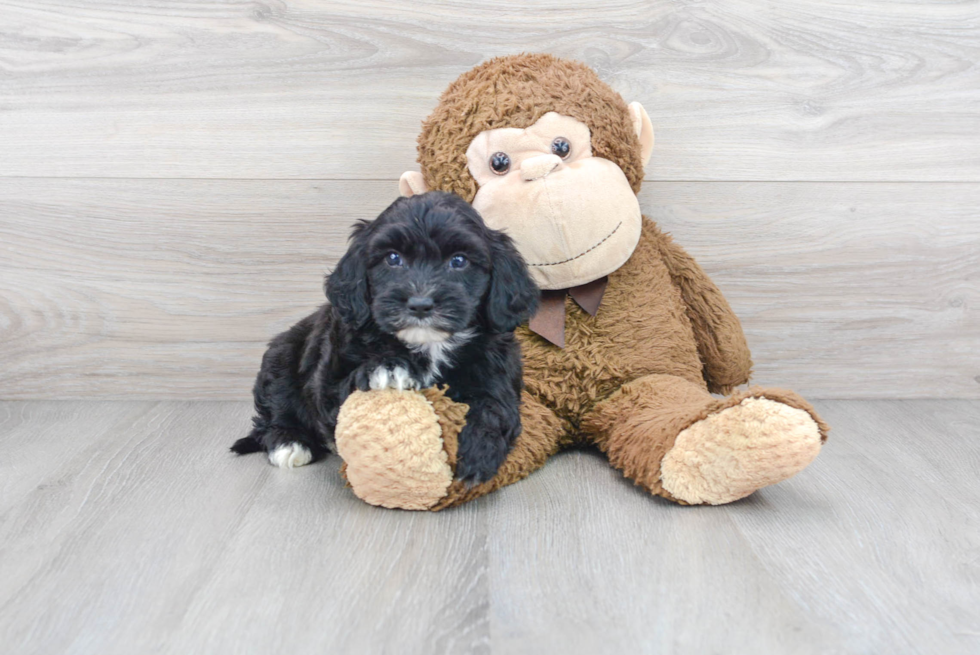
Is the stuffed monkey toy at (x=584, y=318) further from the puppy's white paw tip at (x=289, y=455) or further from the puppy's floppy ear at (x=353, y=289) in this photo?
the puppy's white paw tip at (x=289, y=455)

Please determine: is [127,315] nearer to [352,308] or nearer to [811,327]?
[352,308]

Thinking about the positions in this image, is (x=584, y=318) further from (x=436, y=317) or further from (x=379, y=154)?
(x=379, y=154)

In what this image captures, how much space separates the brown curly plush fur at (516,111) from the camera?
173cm

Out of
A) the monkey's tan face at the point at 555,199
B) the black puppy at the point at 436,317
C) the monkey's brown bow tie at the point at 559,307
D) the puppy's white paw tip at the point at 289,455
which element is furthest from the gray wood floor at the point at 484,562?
the monkey's tan face at the point at 555,199

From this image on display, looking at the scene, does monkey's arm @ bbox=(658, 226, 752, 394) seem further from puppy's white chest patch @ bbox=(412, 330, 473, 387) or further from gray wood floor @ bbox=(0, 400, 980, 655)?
puppy's white chest patch @ bbox=(412, 330, 473, 387)

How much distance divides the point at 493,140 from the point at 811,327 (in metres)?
1.16

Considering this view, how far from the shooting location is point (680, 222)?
7.25ft

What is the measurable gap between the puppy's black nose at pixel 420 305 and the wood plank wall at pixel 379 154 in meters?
0.93

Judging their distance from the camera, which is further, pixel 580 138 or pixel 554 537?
pixel 580 138

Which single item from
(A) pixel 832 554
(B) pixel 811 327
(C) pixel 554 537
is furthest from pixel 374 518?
(B) pixel 811 327

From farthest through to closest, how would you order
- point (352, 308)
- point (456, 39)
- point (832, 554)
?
point (456, 39) → point (352, 308) → point (832, 554)

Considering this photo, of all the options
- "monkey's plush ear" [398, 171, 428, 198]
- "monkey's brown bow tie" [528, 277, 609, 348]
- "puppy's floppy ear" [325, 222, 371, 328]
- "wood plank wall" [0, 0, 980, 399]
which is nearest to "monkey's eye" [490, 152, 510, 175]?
"monkey's plush ear" [398, 171, 428, 198]

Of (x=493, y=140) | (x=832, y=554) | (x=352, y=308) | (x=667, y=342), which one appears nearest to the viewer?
(x=832, y=554)

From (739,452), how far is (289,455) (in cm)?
95
